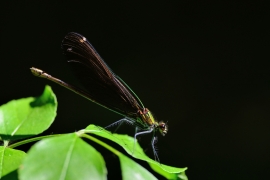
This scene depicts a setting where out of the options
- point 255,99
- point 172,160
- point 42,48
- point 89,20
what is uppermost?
point 89,20

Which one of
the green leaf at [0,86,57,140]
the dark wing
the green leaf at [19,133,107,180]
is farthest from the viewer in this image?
the dark wing

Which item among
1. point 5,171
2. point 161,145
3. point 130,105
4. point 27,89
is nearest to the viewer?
point 5,171

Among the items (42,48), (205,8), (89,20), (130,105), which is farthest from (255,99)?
(130,105)

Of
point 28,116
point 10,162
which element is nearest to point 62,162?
point 10,162

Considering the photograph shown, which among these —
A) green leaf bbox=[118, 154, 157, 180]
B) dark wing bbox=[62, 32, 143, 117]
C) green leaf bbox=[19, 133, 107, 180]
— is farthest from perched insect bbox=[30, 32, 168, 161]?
green leaf bbox=[19, 133, 107, 180]

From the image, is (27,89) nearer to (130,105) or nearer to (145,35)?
(145,35)

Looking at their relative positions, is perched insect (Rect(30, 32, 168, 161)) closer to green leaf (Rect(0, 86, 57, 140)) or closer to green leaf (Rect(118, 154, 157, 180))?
green leaf (Rect(0, 86, 57, 140))

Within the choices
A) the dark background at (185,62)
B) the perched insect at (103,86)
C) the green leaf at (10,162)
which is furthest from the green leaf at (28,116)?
the dark background at (185,62)

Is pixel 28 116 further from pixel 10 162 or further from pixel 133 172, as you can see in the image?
pixel 133 172
